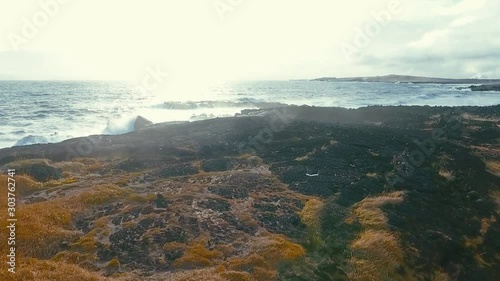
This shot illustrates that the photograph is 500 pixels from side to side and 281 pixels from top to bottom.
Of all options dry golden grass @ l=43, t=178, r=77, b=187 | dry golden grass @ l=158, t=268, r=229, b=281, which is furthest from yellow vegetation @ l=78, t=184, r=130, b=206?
dry golden grass @ l=158, t=268, r=229, b=281

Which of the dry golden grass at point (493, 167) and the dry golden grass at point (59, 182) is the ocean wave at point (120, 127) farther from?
the dry golden grass at point (493, 167)

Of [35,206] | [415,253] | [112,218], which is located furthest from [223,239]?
[35,206]

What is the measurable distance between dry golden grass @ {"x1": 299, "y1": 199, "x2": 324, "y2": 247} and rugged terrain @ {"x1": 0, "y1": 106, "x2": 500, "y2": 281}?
100 mm

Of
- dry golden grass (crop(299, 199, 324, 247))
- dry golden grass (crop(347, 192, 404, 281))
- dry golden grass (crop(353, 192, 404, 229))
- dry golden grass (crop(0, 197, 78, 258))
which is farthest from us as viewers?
dry golden grass (crop(353, 192, 404, 229))

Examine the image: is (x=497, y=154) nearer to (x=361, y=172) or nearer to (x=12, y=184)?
(x=361, y=172)

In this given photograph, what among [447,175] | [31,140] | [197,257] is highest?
[447,175]

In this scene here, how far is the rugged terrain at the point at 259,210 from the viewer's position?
17531mm

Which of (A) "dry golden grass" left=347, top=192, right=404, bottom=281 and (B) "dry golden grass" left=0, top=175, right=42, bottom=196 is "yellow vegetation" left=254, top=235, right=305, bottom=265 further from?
(B) "dry golden grass" left=0, top=175, right=42, bottom=196

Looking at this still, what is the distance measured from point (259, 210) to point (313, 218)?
140 inches

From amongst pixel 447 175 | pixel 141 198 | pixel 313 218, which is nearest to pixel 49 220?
pixel 141 198

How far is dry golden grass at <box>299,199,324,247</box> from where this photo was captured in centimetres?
2019

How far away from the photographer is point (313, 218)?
73.8 ft

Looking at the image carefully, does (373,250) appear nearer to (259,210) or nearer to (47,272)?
(259,210)

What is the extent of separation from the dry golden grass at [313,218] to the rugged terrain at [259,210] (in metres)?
0.10
